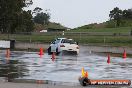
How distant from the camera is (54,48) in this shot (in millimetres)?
41281

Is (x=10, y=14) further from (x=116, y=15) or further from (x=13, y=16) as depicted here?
(x=116, y=15)

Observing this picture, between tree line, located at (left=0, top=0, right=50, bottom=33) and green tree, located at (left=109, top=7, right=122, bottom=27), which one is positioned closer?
tree line, located at (left=0, top=0, right=50, bottom=33)

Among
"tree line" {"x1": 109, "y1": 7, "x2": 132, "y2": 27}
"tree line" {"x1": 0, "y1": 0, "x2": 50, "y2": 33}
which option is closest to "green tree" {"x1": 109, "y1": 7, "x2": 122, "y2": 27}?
"tree line" {"x1": 109, "y1": 7, "x2": 132, "y2": 27}

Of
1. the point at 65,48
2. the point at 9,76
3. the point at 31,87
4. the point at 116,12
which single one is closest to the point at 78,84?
the point at 31,87

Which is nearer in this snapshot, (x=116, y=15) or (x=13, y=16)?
(x=13, y=16)

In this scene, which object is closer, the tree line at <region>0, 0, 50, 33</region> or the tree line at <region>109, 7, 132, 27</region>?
the tree line at <region>0, 0, 50, 33</region>

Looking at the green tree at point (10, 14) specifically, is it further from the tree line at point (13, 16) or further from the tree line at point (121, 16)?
the tree line at point (121, 16)

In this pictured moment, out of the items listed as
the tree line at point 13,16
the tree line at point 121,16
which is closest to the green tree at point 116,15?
the tree line at point 121,16

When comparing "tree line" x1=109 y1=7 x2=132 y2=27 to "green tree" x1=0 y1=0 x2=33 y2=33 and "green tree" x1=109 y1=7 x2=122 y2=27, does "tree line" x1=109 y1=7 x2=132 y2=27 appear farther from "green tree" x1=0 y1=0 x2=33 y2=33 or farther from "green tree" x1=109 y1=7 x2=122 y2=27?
"green tree" x1=0 y1=0 x2=33 y2=33

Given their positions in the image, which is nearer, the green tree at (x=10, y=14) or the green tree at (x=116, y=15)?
the green tree at (x=10, y=14)

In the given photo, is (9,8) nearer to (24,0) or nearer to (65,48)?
(24,0)

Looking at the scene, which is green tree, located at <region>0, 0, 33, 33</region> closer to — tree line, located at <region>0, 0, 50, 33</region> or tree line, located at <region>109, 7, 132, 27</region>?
tree line, located at <region>0, 0, 50, 33</region>

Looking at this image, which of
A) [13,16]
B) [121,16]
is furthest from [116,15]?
[13,16]

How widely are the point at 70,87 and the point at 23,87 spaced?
60.7 inches
